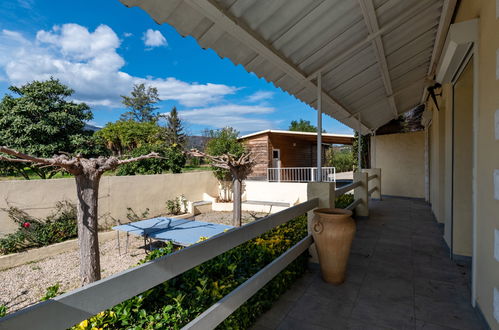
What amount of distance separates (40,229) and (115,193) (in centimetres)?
213

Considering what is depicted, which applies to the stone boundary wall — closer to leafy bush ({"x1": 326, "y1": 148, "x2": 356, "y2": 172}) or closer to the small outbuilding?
the small outbuilding

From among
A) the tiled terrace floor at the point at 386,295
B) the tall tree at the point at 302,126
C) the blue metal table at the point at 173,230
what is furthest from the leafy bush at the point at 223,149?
the tall tree at the point at 302,126

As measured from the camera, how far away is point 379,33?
2855 mm

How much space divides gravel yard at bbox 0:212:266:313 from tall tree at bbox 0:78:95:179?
5.32m

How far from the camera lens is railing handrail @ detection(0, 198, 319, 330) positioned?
79 cm

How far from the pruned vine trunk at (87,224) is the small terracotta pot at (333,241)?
362cm

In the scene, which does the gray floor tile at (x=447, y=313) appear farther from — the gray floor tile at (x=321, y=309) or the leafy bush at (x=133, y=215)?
the leafy bush at (x=133, y=215)

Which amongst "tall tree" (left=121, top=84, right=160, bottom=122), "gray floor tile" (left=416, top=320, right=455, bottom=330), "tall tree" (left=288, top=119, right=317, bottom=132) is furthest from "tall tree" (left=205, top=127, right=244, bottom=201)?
"tall tree" (left=288, top=119, right=317, bottom=132)

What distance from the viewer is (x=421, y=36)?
375cm

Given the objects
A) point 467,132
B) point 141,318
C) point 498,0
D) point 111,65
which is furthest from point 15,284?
point 111,65

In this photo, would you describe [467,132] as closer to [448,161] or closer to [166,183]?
[448,161]

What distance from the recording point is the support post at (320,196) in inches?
129

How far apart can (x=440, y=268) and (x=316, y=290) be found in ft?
5.97

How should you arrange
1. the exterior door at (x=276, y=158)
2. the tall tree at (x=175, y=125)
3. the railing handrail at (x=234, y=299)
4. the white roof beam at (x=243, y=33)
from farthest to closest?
the tall tree at (x=175, y=125), the exterior door at (x=276, y=158), the white roof beam at (x=243, y=33), the railing handrail at (x=234, y=299)
